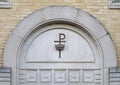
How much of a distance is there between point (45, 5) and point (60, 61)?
4.23ft

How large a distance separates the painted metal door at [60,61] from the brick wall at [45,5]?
48cm

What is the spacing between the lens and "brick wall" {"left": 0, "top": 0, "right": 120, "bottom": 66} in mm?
11055

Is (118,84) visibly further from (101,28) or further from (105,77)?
(101,28)

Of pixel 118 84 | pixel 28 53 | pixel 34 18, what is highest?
pixel 34 18

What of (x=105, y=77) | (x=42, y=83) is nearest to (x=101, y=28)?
(x=105, y=77)

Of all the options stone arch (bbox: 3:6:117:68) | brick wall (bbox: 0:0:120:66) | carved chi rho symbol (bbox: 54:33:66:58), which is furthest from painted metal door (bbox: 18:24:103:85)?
brick wall (bbox: 0:0:120:66)

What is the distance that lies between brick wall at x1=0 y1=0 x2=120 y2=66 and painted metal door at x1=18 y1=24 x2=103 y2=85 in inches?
18.7

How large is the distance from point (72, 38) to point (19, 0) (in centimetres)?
146

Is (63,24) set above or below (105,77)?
above

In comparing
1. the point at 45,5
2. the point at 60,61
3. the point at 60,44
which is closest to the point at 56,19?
the point at 45,5

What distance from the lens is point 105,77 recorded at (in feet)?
35.8

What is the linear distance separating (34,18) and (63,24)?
679mm

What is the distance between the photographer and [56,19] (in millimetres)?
11039

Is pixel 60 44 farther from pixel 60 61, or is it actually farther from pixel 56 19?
pixel 56 19
